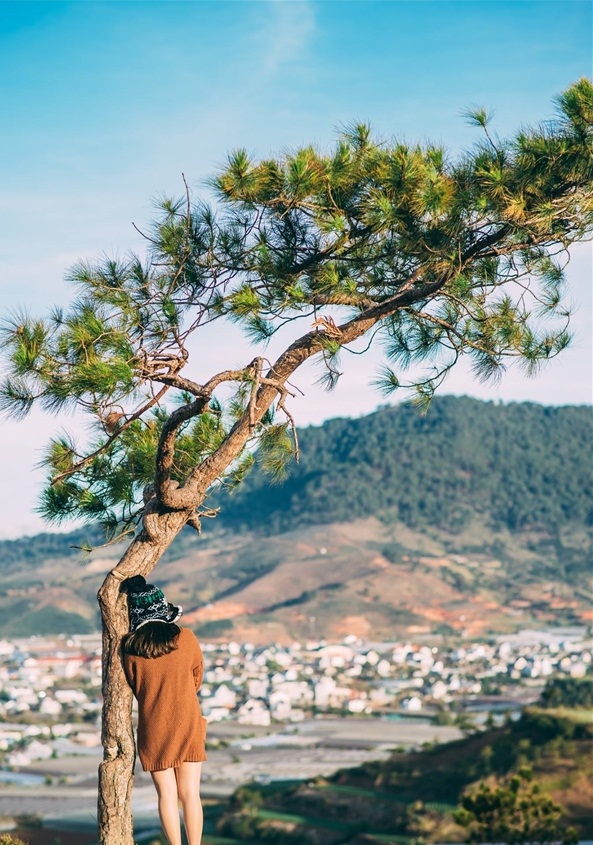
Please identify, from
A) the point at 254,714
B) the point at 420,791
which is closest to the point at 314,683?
the point at 254,714

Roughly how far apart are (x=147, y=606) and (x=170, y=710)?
488 mm

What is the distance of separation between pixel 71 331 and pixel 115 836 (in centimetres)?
238

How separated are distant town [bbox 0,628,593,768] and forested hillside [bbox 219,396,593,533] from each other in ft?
76.1

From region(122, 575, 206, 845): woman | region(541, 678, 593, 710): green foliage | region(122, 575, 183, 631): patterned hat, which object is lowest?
region(541, 678, 593, 710): green foliage

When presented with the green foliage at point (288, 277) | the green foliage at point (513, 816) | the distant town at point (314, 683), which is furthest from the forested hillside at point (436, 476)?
the green foliage at point (288, 277)

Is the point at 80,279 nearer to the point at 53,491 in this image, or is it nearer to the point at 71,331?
the point at 71,331

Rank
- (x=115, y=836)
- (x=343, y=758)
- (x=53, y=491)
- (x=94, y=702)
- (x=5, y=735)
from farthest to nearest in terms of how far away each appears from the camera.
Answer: (x=94, y=702) < (x=5, y=735) < (x=343, y=758) < (x=53, y=491) < (x=115, y=836)

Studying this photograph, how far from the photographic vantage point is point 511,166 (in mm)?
5734

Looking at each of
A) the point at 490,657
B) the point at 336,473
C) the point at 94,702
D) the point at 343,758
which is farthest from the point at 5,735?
the point at 336,473

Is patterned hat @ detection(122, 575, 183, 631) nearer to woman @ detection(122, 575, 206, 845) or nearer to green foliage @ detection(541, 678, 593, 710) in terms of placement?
woman @ detection(122, 575, 206, 845)

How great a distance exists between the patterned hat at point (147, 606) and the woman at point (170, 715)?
0.03 metres

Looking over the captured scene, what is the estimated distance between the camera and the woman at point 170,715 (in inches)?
193

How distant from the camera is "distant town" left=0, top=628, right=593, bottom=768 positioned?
52.4 m

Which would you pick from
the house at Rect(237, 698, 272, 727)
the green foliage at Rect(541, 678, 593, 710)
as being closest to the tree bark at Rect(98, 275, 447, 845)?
the green foliage at Rect(541, 678, 593, 710)
